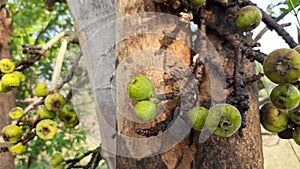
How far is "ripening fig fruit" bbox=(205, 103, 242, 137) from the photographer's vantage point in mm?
572

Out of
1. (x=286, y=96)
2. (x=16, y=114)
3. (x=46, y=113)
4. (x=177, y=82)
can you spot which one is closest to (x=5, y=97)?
(x=16, y=114)

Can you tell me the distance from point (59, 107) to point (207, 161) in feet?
1.65

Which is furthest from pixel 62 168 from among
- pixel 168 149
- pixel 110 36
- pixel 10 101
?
pixel 10 101

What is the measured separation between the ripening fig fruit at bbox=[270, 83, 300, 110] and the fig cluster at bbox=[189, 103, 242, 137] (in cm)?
7

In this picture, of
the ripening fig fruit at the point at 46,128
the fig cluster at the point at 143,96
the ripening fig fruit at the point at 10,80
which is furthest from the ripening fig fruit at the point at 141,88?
the ripening fig fruit at the point at 10,80

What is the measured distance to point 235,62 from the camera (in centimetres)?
64

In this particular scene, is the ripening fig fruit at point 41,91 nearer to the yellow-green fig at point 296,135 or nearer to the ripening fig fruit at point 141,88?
the ripening fig fruit at point 141,88

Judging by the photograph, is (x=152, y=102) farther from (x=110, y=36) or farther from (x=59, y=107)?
(x=59, y=107)

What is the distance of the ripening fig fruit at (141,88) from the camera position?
1.92 feet

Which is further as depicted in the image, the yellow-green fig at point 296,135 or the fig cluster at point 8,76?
the fig cluster at point 8,76

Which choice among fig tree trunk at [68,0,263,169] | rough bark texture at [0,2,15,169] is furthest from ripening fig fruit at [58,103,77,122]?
rough bark texture at [0,2,15,169]

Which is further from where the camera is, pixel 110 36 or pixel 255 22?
pixel 110 36

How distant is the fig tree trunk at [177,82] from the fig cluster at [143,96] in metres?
0.02

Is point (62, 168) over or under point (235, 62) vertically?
under
